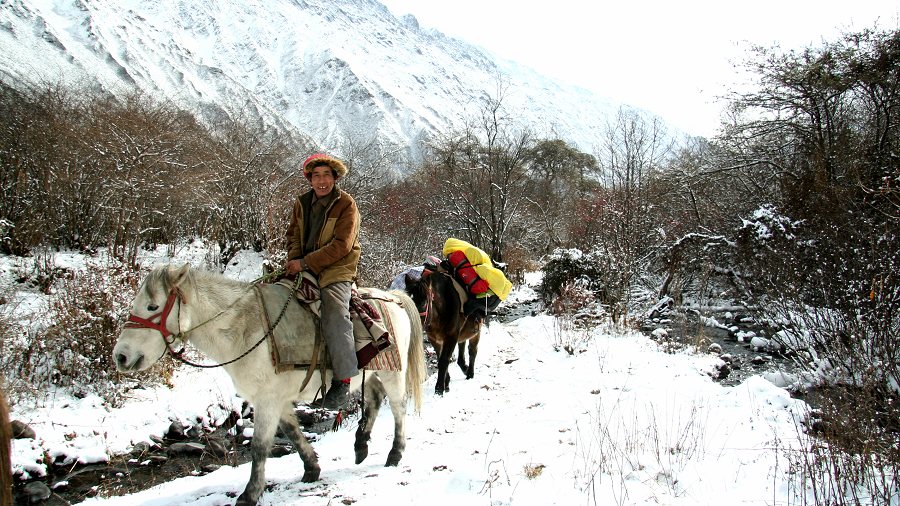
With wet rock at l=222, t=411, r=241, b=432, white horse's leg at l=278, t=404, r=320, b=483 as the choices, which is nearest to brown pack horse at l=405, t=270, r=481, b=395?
white horse's leg at l=278, t=404, r=320, b=483

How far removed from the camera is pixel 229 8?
107 meters

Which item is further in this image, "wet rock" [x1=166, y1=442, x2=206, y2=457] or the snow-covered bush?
the snow-covered bush

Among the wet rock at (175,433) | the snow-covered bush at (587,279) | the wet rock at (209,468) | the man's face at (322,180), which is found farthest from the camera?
the snow-covered bush at (587,279)

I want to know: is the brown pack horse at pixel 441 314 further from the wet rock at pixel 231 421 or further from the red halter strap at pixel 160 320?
the red halter strap at pixel 160 320

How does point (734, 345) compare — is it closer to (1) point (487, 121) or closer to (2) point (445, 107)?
(1) point (487, 121)

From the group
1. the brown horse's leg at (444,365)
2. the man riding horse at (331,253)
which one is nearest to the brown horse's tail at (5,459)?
the man riding horse at (331,253)

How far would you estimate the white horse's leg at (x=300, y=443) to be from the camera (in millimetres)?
3869

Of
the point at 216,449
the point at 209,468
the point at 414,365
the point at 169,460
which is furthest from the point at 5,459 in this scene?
the point at 216,449

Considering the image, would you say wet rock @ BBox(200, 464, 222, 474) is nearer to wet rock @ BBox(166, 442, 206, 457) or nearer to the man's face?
wet rock @ BBox(166, 442, 206, 457)

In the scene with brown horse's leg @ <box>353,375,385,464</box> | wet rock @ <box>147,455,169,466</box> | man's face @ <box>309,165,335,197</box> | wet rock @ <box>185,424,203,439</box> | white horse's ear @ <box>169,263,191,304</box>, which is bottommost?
wet rock @ <box>147,455,169,466</box>

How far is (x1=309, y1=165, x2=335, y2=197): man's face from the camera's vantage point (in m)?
4.12

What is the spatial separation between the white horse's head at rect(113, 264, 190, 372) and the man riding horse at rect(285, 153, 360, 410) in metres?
0.92

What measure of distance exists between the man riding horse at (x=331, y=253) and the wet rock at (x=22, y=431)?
4.56 meters

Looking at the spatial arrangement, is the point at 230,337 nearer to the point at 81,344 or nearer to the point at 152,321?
the point at 152,321
